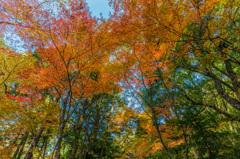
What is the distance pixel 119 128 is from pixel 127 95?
11.2 feet

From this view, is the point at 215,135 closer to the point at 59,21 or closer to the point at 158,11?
the point at 158,11

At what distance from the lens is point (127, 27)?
4.76m

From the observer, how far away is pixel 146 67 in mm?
5629

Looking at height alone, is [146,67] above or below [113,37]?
below

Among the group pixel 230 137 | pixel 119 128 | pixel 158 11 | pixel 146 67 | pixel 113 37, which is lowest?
pixel 230 137

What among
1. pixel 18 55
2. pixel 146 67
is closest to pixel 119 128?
pixel 146 67

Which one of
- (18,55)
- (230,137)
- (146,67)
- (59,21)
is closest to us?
(59,21)

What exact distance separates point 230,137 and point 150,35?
573cm

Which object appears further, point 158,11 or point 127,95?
point 127,95

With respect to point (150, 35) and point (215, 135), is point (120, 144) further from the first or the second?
point (150, 35)

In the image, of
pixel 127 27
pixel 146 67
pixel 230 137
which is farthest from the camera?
pixel 146 67

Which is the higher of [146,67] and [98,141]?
[146,67]

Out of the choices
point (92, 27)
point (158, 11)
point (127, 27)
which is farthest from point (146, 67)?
point (92, 27)

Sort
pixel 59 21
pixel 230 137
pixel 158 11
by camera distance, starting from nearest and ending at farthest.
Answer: pixel 158 11
pixel 59 21
pixel 230 137
